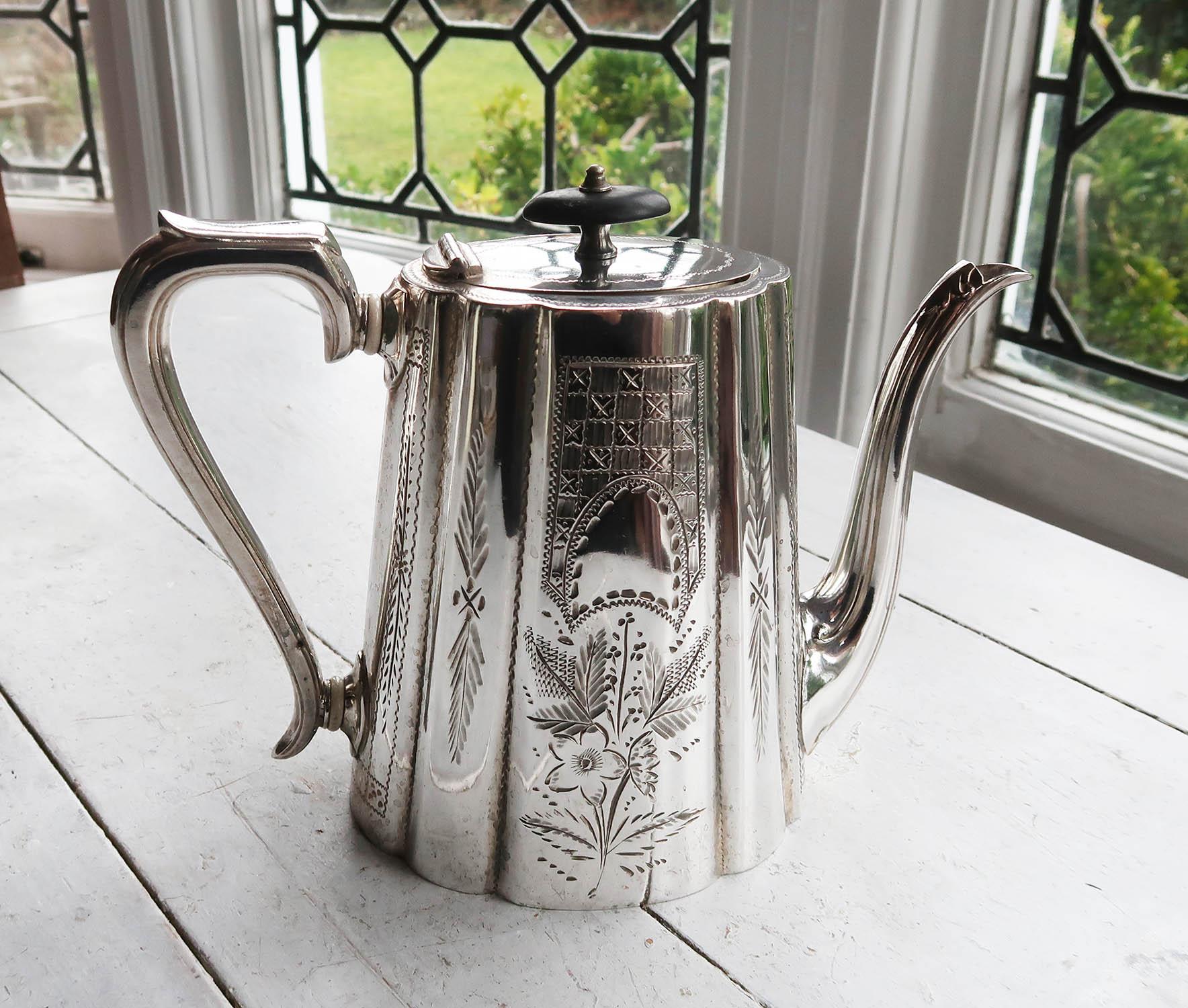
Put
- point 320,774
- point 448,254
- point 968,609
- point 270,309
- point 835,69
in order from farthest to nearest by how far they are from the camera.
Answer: point 270,309, point 835,69, point 968,609, point 320,774, point 448,254

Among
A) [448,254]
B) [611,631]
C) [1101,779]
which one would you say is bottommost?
[1101,779]

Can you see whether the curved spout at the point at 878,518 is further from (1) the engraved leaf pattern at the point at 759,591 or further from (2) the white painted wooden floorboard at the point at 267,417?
(2) the white painted wooden floorboard at the point at 267,417

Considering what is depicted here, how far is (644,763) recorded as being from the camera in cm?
39

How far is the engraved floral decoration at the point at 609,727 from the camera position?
373mm

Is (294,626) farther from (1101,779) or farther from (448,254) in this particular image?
(1101,779)

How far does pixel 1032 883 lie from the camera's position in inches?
16.9

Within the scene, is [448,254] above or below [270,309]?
above

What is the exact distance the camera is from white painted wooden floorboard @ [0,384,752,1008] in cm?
38

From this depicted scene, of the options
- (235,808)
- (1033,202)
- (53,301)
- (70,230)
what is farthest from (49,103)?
(235,808)

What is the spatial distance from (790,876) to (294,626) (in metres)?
0.20

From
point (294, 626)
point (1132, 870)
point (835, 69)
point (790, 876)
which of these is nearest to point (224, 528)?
point (294, 626)

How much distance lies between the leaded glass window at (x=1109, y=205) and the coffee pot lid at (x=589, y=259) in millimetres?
591

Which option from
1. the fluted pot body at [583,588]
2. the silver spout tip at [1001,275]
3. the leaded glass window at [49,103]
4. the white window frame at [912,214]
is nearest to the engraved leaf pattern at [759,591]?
the fluted pot body at [583,588]

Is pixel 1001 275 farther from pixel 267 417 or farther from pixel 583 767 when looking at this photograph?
pixel 267 417
